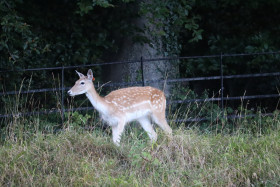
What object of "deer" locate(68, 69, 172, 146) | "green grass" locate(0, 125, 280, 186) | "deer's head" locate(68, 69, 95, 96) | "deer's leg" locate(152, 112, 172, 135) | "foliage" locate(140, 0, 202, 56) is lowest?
"green grass" locate(0, 125, 280, 186)

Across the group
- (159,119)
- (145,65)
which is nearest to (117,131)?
(159,119)

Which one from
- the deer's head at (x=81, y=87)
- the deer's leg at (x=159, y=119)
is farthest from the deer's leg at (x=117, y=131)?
the deer's head at (x=81, y=87)

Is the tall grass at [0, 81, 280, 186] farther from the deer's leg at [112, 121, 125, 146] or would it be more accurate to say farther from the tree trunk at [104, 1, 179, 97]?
the tree trunk at [104, 1, 179, 97]

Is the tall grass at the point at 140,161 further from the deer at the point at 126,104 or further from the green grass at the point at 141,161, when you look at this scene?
the deer at the point at 126,104

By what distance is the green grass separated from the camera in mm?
6121

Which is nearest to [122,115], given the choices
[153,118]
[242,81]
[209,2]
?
[153,118]

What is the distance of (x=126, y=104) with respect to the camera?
862 centimetres

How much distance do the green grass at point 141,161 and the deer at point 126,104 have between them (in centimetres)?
123

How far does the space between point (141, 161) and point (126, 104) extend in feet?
7.51

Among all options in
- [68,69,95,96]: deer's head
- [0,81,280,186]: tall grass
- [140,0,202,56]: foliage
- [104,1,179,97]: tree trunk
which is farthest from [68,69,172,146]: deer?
[104,1,179,97]: tree trunk

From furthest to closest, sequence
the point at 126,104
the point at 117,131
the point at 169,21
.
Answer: the point at 169,21
the point at 126,104
the point at 117,131

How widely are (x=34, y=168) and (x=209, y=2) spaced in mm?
6851

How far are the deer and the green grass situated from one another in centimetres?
123

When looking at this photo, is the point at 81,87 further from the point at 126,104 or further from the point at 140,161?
the point at 140,161
